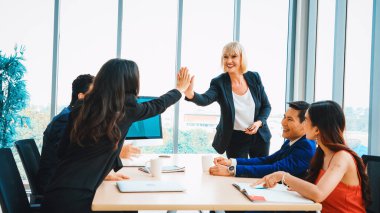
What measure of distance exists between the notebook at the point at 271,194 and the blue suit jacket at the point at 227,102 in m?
1.17

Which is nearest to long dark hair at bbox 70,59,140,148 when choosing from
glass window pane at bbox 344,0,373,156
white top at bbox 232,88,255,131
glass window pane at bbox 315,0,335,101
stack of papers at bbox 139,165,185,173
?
stack of papers at bbox 139,165,185,173

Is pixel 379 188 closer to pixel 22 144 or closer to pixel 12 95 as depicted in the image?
pixel 22 144

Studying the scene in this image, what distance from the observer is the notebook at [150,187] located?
1.64 m

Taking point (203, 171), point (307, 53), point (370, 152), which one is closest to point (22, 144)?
point (203, 171)

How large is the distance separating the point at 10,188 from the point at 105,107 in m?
0.57

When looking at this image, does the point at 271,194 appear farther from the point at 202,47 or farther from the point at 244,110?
the point at 202,47

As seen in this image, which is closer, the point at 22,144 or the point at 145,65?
the point at 22,144

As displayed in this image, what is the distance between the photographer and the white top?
3.00 meters

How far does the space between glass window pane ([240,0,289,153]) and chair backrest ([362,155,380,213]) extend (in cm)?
277

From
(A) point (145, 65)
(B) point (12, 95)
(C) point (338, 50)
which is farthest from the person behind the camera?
(A) point (145, 65)

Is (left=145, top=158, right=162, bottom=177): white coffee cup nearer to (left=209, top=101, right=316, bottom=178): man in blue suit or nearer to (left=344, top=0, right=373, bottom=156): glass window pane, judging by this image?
(left=209, top=101, right=316, bottom=178): man in blue suit

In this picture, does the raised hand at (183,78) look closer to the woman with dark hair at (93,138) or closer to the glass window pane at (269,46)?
the woman with dark hair at (93,138)

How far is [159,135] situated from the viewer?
283cm

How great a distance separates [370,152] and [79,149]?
7.36 feet
